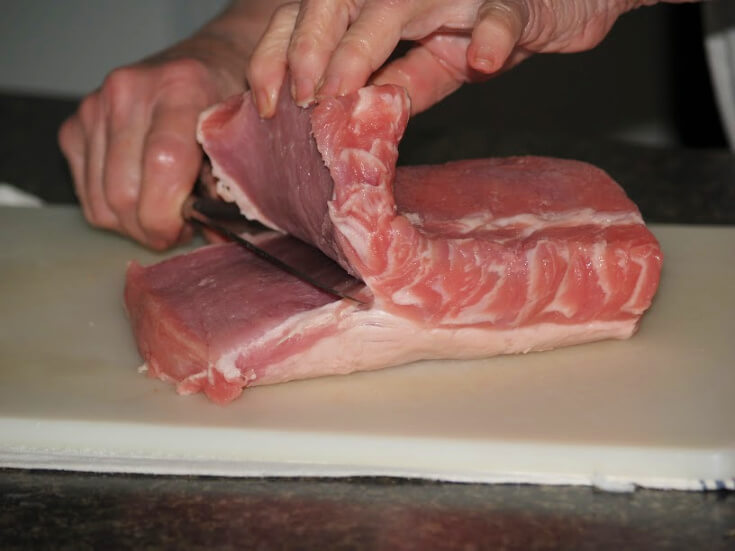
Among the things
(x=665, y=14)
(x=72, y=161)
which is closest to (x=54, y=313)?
(x=72, y=161)

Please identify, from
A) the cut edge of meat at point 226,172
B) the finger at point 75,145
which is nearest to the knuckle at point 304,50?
the cut edge of meat at point 226,172

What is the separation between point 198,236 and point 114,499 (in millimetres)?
1322

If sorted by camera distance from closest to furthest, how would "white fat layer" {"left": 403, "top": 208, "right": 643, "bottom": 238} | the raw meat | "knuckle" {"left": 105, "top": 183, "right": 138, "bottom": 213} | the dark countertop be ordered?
the dark countertop, the raw meat, "white fat layer" {"left": 403, "top": 208, "right": 643, "bottom": 238}, "knuckle" {"left": 105, "top": 183, "right": 138, "bottom": 213}

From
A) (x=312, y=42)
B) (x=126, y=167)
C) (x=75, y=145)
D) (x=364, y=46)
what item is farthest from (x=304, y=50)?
(x=75, y=145)

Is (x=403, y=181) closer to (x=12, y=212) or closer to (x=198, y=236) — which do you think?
(x=198, y=236)

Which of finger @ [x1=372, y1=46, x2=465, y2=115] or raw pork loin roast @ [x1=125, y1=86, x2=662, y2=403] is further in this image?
finger @ [x1=372, y1=46, x2=465, y2=115]

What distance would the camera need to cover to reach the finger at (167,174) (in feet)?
9.77

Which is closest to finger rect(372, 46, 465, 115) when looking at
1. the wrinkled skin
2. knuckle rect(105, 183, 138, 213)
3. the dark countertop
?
the wrinkled skin

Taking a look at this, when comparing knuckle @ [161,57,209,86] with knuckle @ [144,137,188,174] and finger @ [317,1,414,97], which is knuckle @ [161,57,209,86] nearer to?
knuckle @ [144,137,188,174]

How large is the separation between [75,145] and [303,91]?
1242 mm

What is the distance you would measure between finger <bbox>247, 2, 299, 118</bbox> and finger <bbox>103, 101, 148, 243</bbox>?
2.14 ft

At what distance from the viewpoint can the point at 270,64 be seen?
254cm

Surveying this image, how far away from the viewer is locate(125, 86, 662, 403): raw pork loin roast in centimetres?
229

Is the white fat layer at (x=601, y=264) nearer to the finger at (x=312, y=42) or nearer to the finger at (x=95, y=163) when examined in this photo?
the finger at (x=312, y=42)
